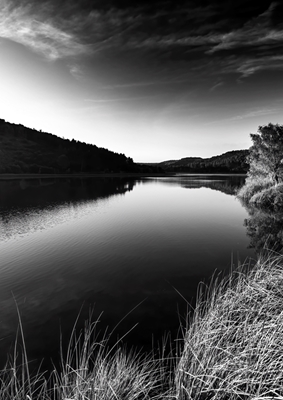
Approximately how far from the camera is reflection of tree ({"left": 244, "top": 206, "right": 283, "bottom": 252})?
1588 centimetres

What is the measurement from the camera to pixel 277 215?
24.7m

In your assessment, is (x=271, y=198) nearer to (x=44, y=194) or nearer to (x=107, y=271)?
(x=107, y=271)

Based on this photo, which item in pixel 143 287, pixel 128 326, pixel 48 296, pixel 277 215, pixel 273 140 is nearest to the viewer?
pixel 128 326

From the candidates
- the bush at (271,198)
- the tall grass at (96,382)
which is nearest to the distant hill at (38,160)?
the bush at (271,198)

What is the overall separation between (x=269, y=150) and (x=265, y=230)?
Answer: 705 inches

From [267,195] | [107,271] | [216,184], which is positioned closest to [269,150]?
[267,195]

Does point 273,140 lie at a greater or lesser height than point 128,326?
greater

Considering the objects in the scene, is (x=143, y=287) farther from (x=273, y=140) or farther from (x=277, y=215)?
(x=273, y=140)

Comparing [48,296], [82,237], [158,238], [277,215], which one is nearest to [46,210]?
[82,237]

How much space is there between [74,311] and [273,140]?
35235mm

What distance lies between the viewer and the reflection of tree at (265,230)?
15880 millimetres

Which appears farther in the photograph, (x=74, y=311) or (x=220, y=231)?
(x=220, y=231)

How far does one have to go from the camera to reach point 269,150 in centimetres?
3105

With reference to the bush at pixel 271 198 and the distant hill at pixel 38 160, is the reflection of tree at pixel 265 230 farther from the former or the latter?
the distant hill at pixel 38 160
